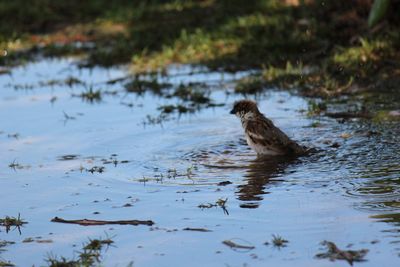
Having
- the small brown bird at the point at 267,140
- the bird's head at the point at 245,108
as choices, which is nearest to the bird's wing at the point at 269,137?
the small brown bird at the point at 267,140

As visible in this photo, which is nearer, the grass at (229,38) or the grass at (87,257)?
the grass at (87,257)

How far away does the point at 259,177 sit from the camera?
7.81 meters

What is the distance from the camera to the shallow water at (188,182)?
19.5 feet

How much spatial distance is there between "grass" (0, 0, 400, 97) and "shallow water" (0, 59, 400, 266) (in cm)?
117

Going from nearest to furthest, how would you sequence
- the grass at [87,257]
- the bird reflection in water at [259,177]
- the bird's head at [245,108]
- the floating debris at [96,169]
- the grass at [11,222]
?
the grass at [87,257]
the grass at [11,222]
the bird reflection in water at [259,177]
the floating debris at [96,169]
the bird's head at [245,108]

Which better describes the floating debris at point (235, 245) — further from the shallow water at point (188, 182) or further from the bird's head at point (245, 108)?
the bird's head at point (245, 108)

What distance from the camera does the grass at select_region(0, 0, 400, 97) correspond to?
39.4 feet

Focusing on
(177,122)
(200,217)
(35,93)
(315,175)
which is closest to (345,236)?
(200,217)

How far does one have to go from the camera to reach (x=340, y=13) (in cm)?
1369

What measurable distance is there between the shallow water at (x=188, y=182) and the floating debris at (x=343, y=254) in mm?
67

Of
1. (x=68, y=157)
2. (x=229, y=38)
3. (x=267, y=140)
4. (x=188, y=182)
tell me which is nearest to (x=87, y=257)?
(x=188, y=182)

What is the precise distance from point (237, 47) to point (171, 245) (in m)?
8.11

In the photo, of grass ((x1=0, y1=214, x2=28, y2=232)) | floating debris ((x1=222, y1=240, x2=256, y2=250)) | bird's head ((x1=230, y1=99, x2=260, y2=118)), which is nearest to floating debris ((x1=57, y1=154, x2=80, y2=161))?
bird's head ((x1=230, y1=99, x2=260, y2=118))

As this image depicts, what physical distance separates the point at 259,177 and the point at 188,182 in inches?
25.6
